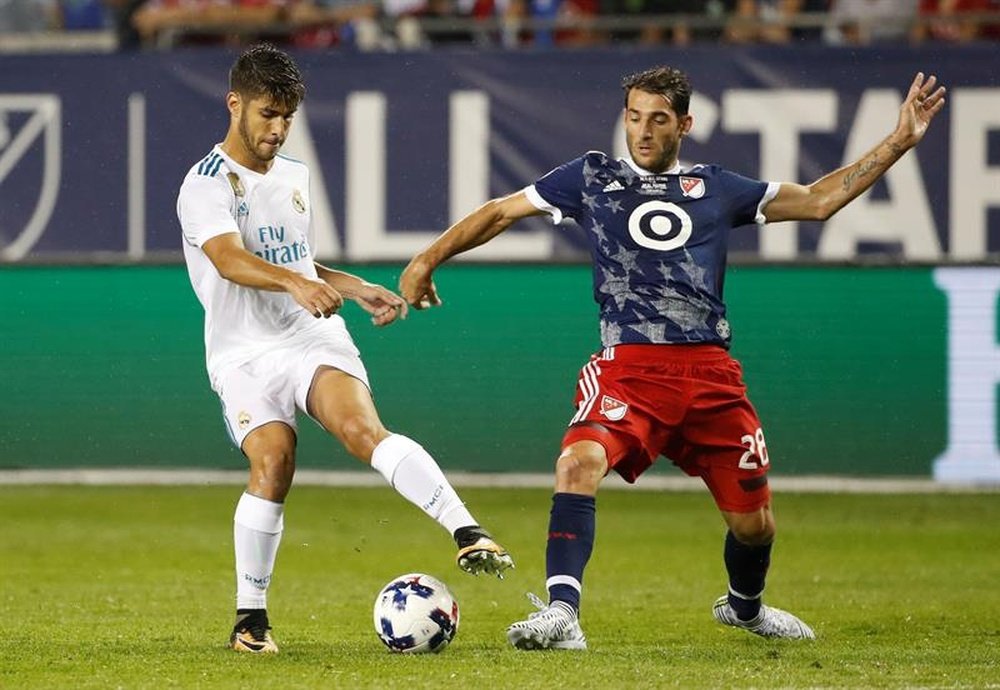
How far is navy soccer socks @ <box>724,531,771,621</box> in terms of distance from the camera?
290 inches

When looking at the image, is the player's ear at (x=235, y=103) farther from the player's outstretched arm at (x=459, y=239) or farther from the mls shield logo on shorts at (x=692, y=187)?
the mls shield logo on shorts at (x=692, y=187)

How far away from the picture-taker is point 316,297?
6.52 metres

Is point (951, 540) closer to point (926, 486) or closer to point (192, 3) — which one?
point (926, 486)

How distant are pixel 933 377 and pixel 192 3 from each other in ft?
24.4

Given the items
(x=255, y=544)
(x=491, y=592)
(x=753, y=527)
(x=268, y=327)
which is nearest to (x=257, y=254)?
(x=268, y=327)

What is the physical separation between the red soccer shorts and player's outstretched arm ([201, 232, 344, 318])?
3.52ft

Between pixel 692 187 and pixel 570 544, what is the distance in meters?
1.49

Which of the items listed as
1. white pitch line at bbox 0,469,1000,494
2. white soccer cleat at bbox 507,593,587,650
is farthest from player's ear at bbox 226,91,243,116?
white pitch line at bbox 0,469,1000,494

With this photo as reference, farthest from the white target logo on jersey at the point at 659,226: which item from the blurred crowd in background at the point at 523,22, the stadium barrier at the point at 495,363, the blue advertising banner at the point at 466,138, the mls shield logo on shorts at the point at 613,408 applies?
the blurred crowd in background at the point at 523,22

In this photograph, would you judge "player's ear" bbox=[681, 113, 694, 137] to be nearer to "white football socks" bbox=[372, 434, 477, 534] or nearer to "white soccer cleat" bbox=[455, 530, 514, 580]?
"white football socks" bbox=[372, 434, 477, 534]

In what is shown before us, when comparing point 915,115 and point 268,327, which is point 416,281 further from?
point 915,115

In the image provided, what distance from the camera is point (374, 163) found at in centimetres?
1480

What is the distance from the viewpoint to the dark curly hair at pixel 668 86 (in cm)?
700

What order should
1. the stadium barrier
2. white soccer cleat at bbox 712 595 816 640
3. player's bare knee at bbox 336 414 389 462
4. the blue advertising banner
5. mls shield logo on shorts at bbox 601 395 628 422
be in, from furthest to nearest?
the blue advertising banner → the stadium barrier → white soccer cleat at bbox 712 595 816 640 → mls shield logo on shorts at bbox 601 395 628 422 → player's bare knee at bbox 336 414 389 462
